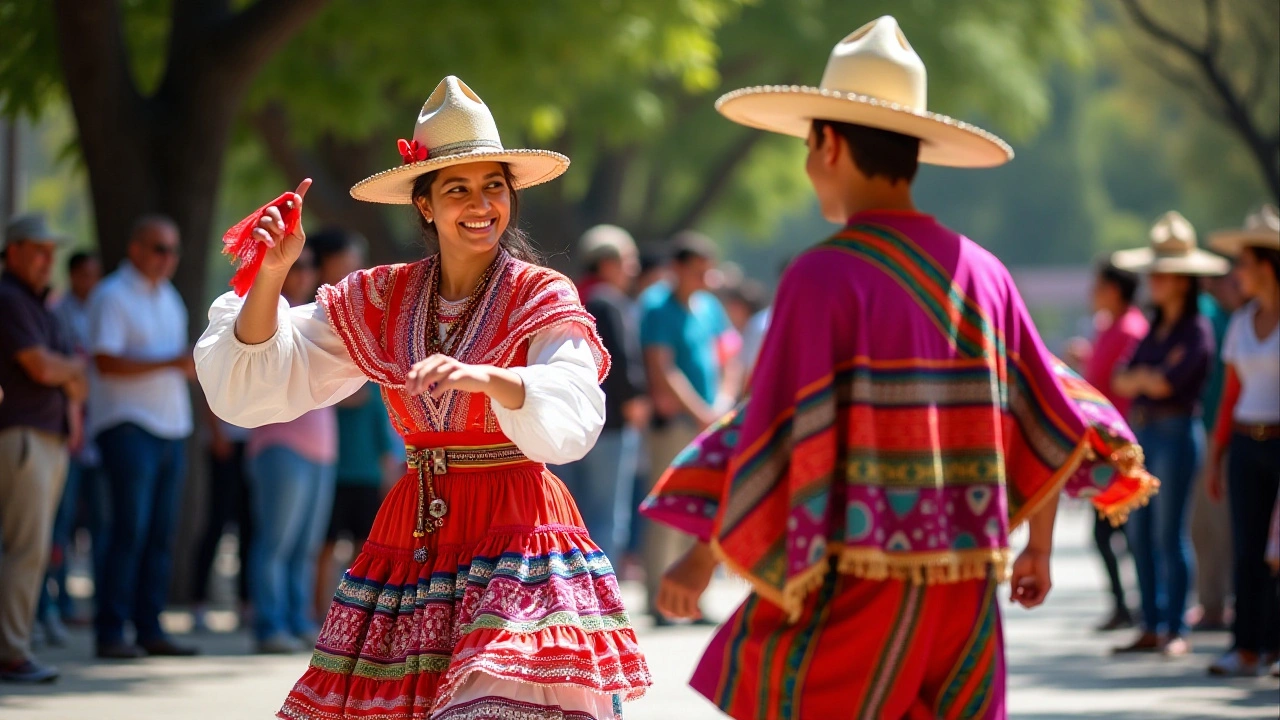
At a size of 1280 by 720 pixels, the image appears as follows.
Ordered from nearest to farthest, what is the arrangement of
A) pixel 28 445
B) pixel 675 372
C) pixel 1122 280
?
pixel 28 445
pixel 1122 280
pixel 675 372

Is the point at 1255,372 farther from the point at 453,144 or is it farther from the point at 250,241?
the point at 250,241

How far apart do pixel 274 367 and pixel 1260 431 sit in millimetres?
5744

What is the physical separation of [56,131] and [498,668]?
2780 cm

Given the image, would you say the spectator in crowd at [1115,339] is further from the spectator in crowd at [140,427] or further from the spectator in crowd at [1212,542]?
the spectator in crowd at [140,427]

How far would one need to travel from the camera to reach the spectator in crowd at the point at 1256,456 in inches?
354

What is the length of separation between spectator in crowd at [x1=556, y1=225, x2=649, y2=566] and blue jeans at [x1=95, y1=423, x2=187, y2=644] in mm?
2375

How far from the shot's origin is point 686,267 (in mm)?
11492

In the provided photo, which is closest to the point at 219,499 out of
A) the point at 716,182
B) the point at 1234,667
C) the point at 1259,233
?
the point at 1234,667

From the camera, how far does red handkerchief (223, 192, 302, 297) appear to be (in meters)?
4.82

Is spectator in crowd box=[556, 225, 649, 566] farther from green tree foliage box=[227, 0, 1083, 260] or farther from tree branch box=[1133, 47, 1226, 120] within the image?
tree branch box=[1133, 47, 1226, 120]

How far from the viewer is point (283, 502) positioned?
9883 mm

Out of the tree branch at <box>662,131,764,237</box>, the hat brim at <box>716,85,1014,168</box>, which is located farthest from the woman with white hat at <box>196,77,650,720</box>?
the tree branch at <box>662,131,764,237</box>

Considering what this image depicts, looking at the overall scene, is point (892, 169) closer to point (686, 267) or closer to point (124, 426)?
point (124, 426)

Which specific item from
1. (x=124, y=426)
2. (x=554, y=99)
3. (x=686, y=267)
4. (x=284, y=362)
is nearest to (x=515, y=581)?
(x=284, y=362)
